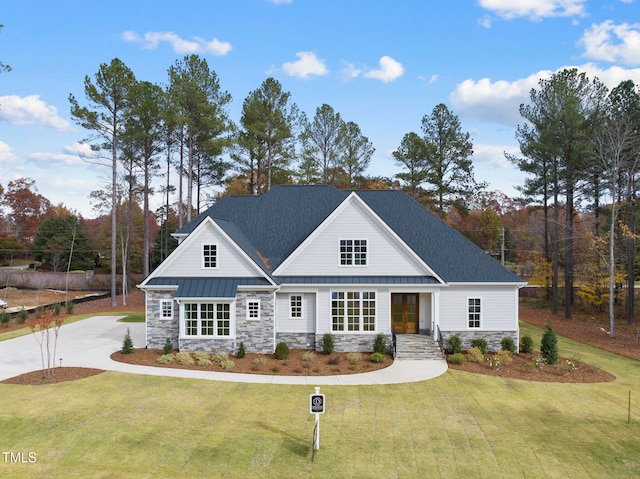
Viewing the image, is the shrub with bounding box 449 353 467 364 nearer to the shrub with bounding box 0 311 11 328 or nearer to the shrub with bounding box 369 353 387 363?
the shrub with bounding box 369 353 387 363

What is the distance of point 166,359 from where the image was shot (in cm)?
1997

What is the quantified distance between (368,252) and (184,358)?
32.1 ft

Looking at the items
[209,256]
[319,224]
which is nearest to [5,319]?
[209,256]

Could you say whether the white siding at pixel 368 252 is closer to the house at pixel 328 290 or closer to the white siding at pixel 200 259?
the house at pixel 328 290

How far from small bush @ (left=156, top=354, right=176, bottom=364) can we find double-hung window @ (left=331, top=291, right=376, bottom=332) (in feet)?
24.4

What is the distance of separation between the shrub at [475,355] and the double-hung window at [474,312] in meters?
1.83

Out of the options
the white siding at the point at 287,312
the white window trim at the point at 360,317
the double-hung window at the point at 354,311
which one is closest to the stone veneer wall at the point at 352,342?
the white window trim at the point at 360,317

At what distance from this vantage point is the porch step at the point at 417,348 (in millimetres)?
21531

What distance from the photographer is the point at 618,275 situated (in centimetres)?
3180

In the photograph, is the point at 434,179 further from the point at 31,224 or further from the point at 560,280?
the point at 31,224

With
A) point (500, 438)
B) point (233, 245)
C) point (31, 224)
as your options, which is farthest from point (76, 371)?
point (31, 224)

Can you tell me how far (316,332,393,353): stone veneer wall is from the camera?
22.4 meters

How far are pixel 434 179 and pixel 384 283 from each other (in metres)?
22.9

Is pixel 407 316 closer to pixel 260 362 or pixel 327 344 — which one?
pixel 327 344
